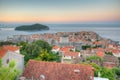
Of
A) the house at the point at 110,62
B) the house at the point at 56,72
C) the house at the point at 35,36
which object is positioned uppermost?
the house at the point at 56,72

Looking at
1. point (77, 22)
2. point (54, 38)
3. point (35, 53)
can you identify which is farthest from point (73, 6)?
point (54, 38)

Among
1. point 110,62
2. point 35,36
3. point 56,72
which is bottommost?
point 110,62

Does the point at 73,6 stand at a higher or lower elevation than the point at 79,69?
higher

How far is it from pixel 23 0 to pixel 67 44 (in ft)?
19.1

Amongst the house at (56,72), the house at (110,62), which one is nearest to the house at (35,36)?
the house at (110,62)

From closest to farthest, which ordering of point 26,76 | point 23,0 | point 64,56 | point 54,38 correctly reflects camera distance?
point 26,76, point 23,0, point 64,56, point 54,38

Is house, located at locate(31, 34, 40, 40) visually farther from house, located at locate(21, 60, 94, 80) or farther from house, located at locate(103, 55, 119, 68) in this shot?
house, located at locate(21, 60, 94, 80)

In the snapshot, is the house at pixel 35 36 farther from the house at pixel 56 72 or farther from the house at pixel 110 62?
the house at pixel 56 72

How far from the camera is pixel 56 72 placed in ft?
10.6

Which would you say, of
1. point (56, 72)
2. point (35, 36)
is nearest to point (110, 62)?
point (35, 36)

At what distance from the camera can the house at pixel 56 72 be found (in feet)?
10.2

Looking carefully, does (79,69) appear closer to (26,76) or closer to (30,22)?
(26,76)

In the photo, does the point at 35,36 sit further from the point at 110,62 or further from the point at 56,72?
the point at 56,72

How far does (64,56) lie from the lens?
8.30 meters
